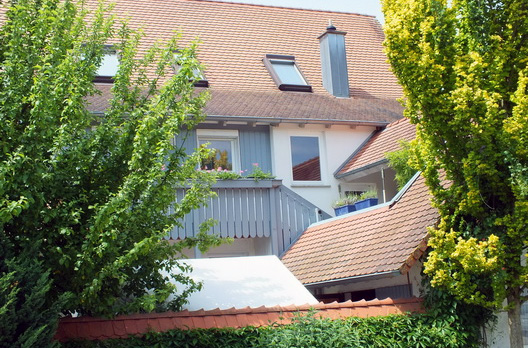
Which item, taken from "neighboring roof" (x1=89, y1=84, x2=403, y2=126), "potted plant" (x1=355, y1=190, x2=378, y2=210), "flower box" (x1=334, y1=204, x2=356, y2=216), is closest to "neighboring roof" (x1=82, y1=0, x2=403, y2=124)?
"neighboring roof" (x1=89, y1=84, x2=403, y2=126)

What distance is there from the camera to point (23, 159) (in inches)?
354

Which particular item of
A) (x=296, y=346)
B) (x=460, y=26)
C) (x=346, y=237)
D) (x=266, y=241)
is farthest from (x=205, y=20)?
(x=296, y=346)

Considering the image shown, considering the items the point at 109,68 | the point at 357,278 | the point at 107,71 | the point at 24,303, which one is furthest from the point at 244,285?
the point at 109,68

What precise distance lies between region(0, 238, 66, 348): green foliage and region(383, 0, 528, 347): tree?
6.06 meters

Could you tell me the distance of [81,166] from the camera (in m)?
10.1

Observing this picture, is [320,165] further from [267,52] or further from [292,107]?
[267,52]

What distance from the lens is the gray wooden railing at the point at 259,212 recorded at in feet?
63.0

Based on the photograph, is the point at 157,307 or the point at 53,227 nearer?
the point at 53,227

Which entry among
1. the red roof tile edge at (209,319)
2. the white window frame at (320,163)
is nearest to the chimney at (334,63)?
the white window frame at (320,163)

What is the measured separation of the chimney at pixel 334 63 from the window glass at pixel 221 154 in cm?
462

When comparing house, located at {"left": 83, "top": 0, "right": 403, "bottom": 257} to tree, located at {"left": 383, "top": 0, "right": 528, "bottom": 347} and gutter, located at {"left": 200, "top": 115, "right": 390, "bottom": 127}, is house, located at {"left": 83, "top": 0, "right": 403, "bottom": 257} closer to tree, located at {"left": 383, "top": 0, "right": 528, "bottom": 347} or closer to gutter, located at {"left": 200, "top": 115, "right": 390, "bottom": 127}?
gutter, located at {"left": 200, "top": 115, "right": 390, "bottom": 127}

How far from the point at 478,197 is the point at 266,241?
882cm

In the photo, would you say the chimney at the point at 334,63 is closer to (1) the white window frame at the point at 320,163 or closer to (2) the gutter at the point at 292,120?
(2) the gutter at the point at 292,120

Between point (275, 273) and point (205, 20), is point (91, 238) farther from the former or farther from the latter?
point (205, 20)
